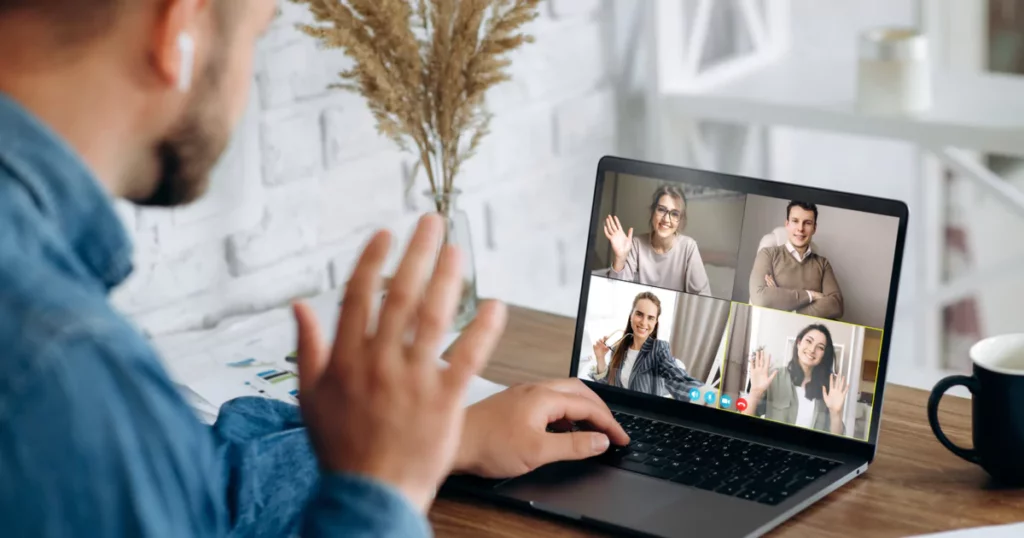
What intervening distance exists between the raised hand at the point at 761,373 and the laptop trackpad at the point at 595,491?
14 centimetres

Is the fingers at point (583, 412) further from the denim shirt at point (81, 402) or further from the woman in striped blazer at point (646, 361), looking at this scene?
the denim shirt at point (81, 402)

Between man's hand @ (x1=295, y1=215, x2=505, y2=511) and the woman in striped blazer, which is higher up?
man's hand @ (x1=295, y1=215, x2=505, y2=511)

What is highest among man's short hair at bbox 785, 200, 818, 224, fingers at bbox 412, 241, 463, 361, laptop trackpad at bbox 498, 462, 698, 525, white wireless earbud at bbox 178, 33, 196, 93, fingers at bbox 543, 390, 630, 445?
white wireless earbud at bbox 178, 33, 196, 93

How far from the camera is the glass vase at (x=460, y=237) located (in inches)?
57.7

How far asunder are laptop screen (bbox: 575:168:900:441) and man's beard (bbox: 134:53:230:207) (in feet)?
1.69

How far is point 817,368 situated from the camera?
1.06m

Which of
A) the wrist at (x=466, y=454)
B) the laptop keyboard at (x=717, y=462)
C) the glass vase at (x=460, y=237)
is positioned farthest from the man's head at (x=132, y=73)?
the glass vase at (x=460, y=237)

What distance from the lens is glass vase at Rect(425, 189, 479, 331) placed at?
57.7 inches

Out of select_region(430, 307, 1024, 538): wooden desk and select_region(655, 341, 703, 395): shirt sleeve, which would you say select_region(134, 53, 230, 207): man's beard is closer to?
select_region(430, 307, 1024, 538): wooden desk

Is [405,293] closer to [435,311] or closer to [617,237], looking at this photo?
[435,311]

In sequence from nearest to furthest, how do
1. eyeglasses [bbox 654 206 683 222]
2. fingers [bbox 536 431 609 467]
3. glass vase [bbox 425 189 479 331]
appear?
fingers [bbox 536 431 609 467] < eyeglasses [bbox 654 206 683 222] < glass vase [bbox 425 189 479 331]

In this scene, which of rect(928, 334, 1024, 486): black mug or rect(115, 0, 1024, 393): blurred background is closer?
rect(928, 334, 1024, 486): black mug

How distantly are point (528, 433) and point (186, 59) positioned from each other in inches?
19.9

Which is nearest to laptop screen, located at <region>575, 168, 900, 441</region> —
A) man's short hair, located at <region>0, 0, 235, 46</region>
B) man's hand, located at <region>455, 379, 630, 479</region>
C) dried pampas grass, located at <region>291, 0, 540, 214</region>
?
man's hand, located at <region>455, 379, 630, 479</region>
